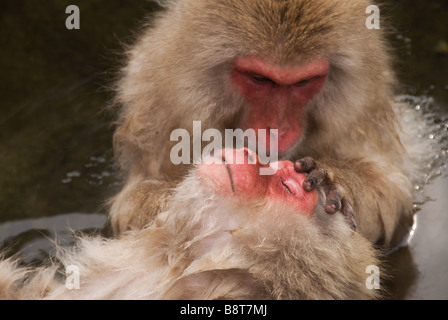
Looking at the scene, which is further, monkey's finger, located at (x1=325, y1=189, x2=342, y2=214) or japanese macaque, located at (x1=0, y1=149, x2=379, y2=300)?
monkey's finger, located at (x1=325, y1=189, x2=342, y2=214)

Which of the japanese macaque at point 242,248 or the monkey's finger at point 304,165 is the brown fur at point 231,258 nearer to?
the japanese macaque at point 242,248

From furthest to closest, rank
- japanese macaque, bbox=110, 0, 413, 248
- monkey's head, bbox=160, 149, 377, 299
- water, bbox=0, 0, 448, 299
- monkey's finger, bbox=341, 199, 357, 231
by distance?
water, bbox=0, 0, 448, 299 < japanese macaque, bbox=110, 0, 413, 248 < monkey's finger, bbox=341, 199, 357, 231 < monkey's head, bbox=160, 149, 377, 299

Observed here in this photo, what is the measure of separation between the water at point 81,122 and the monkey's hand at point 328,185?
86cm

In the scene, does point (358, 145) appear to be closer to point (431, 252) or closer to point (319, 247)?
point (431, 252)

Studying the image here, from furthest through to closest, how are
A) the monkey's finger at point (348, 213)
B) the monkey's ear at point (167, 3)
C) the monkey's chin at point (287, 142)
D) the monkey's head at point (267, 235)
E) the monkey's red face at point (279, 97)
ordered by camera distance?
1. the monkey's ear at point (167, 3)
2. the monkey's chin at point (287, 142)
3. the monkey's red face at point (279, 97)
4. the monkey's finger at point (348, 213)
5. the monkey's head at point (267, 235)

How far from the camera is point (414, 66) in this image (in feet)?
20.4

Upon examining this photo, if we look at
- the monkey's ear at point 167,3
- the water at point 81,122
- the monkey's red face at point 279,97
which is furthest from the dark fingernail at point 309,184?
the monkey's ear at point 167,3

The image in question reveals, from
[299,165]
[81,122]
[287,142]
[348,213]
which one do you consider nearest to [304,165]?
[299,165]

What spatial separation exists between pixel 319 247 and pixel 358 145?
1.25 m

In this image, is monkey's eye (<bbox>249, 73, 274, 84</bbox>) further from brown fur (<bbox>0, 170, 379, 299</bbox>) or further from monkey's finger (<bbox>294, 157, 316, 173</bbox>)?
brown fur (<bbox>0, 170, 379, 299</bbox>)

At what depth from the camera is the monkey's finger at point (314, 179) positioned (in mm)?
3609

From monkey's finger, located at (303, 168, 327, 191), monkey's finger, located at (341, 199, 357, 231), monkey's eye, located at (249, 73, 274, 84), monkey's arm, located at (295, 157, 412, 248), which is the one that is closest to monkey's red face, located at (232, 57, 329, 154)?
monkey's eye, located at (249, 73, 274, 84)

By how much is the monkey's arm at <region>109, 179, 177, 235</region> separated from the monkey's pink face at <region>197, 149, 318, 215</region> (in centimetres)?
69

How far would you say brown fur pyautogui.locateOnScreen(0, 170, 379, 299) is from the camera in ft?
11.5
